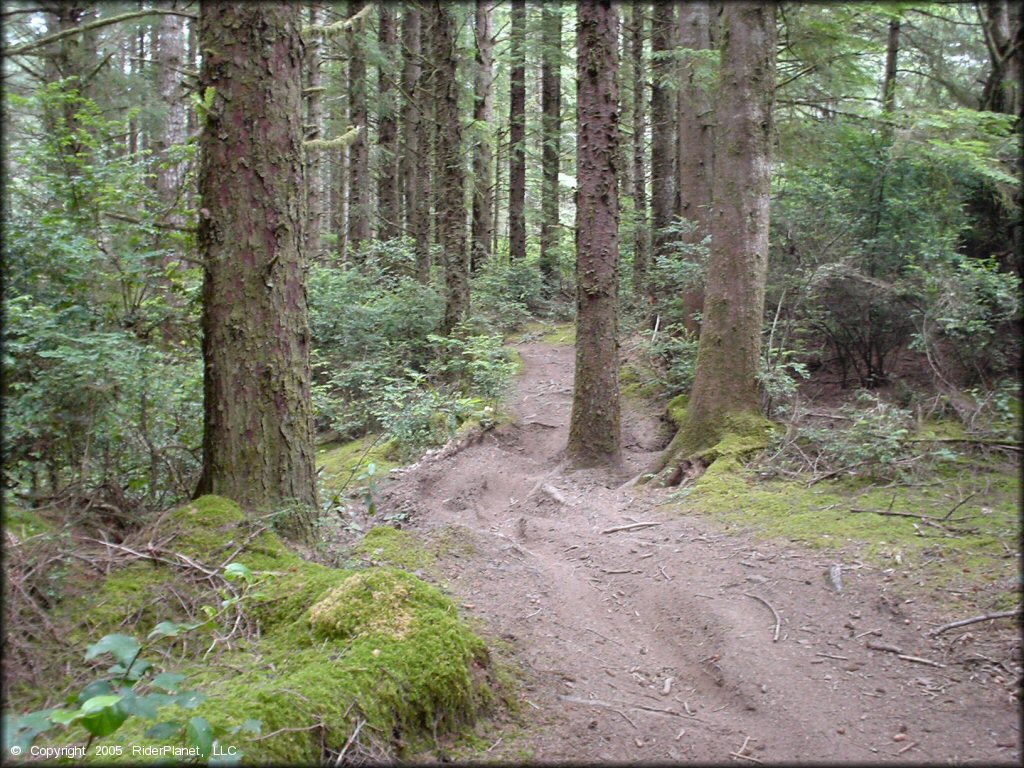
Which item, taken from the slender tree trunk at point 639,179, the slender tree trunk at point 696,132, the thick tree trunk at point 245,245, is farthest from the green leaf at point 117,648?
the slender tree trunk at point 639,179

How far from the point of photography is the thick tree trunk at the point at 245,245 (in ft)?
14.2

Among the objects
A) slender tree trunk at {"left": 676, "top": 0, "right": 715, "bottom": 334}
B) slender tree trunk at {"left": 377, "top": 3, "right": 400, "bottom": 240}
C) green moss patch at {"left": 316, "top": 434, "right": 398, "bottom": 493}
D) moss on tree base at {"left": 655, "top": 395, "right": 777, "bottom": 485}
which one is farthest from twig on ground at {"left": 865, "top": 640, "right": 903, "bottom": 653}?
slender tree trunk at {"left": 377, "top": 3, "right": 400, "bottom": 240}

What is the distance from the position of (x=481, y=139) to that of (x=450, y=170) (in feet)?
16.3

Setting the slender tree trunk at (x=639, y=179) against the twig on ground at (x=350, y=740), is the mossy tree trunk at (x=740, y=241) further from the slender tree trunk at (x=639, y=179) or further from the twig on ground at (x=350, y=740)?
the slender tree trunk at (x=639, y=179)

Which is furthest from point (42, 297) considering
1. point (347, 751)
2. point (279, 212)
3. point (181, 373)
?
point (347, 751)

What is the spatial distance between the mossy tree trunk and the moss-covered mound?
5.00 m

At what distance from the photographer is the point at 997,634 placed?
159 inches

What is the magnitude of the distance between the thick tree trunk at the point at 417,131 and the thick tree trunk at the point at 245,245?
946 centimetres

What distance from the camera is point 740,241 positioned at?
7875 millimetres

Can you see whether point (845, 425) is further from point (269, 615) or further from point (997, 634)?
point (269, 615)

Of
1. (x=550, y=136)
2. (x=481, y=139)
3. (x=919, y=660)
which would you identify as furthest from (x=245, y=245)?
(x=550, y=136)

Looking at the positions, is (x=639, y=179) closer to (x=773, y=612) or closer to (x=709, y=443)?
(x=709, y=443)

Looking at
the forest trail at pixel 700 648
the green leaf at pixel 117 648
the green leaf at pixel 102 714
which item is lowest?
the forest trail at pixel 700 648

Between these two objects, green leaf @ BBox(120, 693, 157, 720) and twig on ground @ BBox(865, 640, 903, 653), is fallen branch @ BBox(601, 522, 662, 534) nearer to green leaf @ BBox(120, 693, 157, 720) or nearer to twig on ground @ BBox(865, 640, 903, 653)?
twig on ground @ BBox(865, 640, 903, 653)
